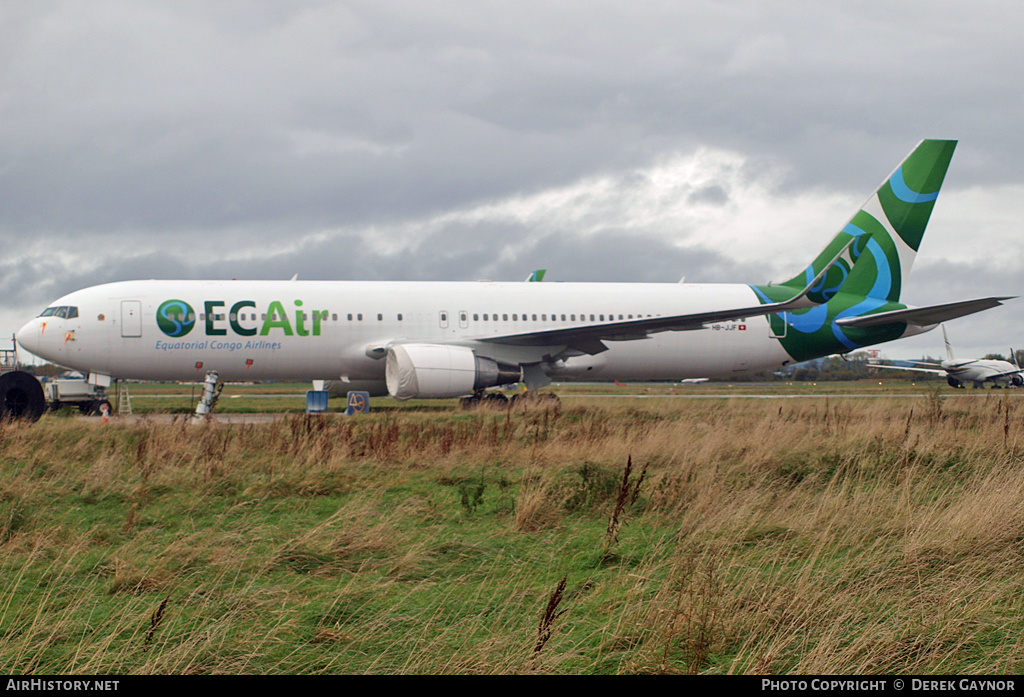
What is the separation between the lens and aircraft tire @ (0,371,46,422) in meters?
15.1

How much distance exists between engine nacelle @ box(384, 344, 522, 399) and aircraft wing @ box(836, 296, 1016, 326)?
11.6 meters

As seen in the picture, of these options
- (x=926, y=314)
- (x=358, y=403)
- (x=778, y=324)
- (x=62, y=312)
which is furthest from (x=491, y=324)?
(x=926, y=314)

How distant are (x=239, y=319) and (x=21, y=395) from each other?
17.8 ft

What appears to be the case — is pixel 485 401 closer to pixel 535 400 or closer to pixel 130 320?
pixel 535 400

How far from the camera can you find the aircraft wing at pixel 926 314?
62.5 ft

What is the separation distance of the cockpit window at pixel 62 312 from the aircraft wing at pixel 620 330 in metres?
10.2

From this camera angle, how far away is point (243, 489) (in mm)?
7789

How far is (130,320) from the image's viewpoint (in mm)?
19203

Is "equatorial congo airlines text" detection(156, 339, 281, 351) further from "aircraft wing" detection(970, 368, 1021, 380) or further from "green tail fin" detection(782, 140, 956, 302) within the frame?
"aircraft wing" detection(970, 368, 1021, 380)

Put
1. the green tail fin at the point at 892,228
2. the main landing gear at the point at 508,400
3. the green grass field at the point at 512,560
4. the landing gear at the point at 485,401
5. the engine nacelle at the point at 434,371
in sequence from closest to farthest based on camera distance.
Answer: the green grass field at the point at 512,560
the engine nacelle at the point at 434,371
the main landing gear at the point at 508,400
the landing gear at the point at 485,401
the green tail fin at the point at 892,228

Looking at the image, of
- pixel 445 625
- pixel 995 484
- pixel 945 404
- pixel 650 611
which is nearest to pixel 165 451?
pixel 445 625

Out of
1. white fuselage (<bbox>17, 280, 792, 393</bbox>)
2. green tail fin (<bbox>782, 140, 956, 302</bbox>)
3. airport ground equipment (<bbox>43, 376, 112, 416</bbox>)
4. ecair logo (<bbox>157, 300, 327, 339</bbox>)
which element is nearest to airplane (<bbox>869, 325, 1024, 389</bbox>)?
green tail fin (<bbox>782, 140, 956, 302</bbox>)
